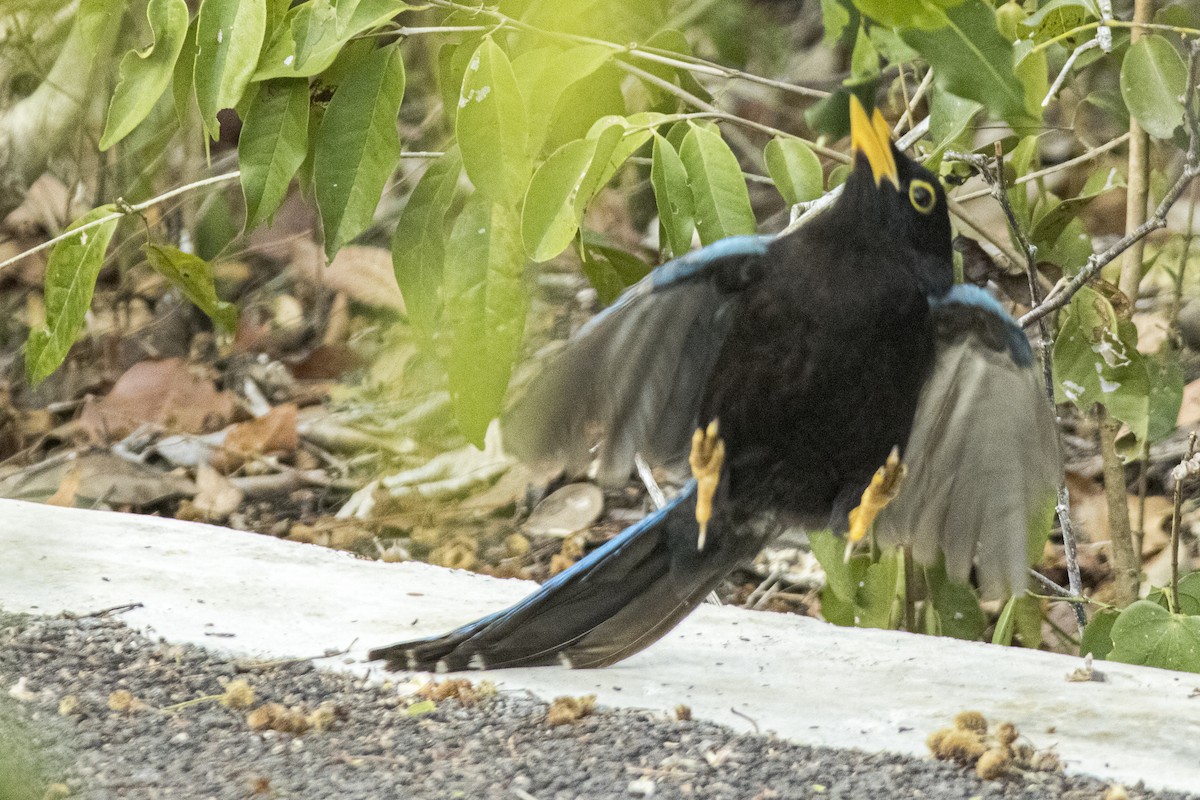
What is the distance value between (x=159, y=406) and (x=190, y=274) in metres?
1.81

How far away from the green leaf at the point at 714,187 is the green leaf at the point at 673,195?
0.01 metres

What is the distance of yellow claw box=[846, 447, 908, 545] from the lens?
1971 millimetres

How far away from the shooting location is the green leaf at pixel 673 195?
2.05 metres

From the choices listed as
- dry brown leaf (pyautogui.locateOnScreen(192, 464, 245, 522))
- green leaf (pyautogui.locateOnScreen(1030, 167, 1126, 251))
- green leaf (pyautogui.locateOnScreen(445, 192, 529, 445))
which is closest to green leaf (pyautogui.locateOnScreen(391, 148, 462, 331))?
green leaf (pyautogui.locateOnScreen(445, 192, 529, 445))

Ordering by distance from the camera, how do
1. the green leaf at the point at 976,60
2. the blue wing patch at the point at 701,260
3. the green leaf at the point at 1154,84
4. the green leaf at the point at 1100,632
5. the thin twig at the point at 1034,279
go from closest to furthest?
the green leaf at the point at 976,60 < the blue wing patch at the point at 701,260 < the green leaf at the point at 1154,84 < the thin twig at the point at 1034,279 < the green leaf at the point at 1100,632

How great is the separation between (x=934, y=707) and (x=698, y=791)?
455 mm

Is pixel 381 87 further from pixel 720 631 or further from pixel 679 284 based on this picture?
pixel 720 631

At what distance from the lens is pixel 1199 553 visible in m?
3.36

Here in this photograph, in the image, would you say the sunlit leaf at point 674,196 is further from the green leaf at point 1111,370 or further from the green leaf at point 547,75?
the green leaf at point 1111,370

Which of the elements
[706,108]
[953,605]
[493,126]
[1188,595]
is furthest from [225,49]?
[1188,595]

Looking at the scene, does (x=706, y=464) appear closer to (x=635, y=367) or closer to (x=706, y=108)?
(x=635, y=367)

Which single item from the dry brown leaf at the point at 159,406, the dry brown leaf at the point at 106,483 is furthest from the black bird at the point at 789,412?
the dry brown leaf at the point at 159,406

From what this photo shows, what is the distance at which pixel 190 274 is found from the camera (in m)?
2.40

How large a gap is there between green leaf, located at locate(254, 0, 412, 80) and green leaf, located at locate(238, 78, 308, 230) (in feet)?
0.31
